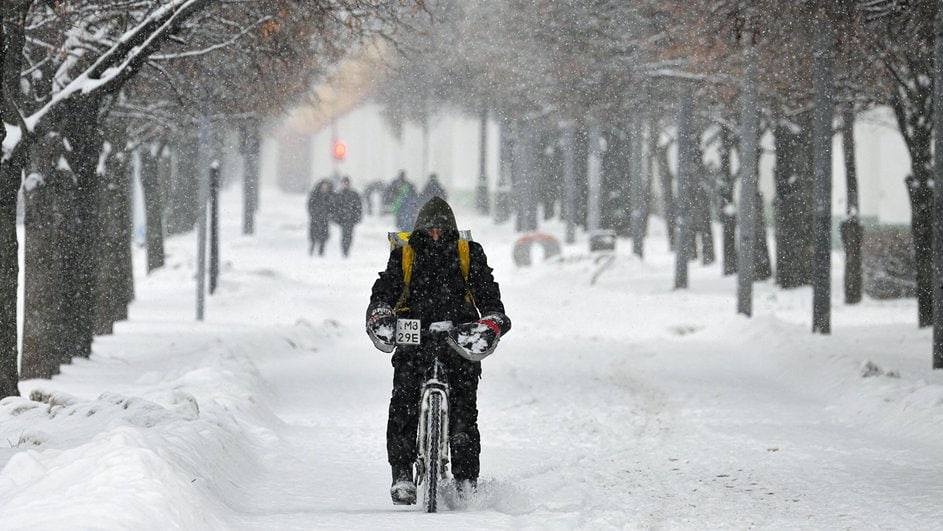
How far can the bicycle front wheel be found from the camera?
22.6ft

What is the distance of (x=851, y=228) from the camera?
2420 cm

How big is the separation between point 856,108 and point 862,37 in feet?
34.4

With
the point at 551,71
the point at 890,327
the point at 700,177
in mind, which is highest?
the point at 551,71

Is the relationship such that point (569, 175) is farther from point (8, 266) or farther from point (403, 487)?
point (403, 487)

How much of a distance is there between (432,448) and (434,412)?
6.9 inches

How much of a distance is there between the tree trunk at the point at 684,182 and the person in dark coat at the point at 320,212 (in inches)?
449

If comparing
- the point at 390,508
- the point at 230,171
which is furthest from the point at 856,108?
the point at 230,171

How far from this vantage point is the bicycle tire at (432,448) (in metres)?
6.89

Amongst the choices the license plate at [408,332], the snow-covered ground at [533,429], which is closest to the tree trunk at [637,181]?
the snow-covered ground at [533,429]

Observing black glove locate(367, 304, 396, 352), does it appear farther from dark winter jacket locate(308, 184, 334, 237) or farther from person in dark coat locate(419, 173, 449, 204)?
person in dark coat locate(419, 173, 449, 204)

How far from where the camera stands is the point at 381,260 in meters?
37.8

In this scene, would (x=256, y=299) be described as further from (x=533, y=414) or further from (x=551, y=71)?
(x=533, y=414)

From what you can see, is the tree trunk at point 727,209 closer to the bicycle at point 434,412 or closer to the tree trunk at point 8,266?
the tree trunk at point 8,266

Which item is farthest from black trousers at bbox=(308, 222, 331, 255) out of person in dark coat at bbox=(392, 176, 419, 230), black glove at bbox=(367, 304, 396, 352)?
black glove at bbox=(367, 304, 396, 352)
